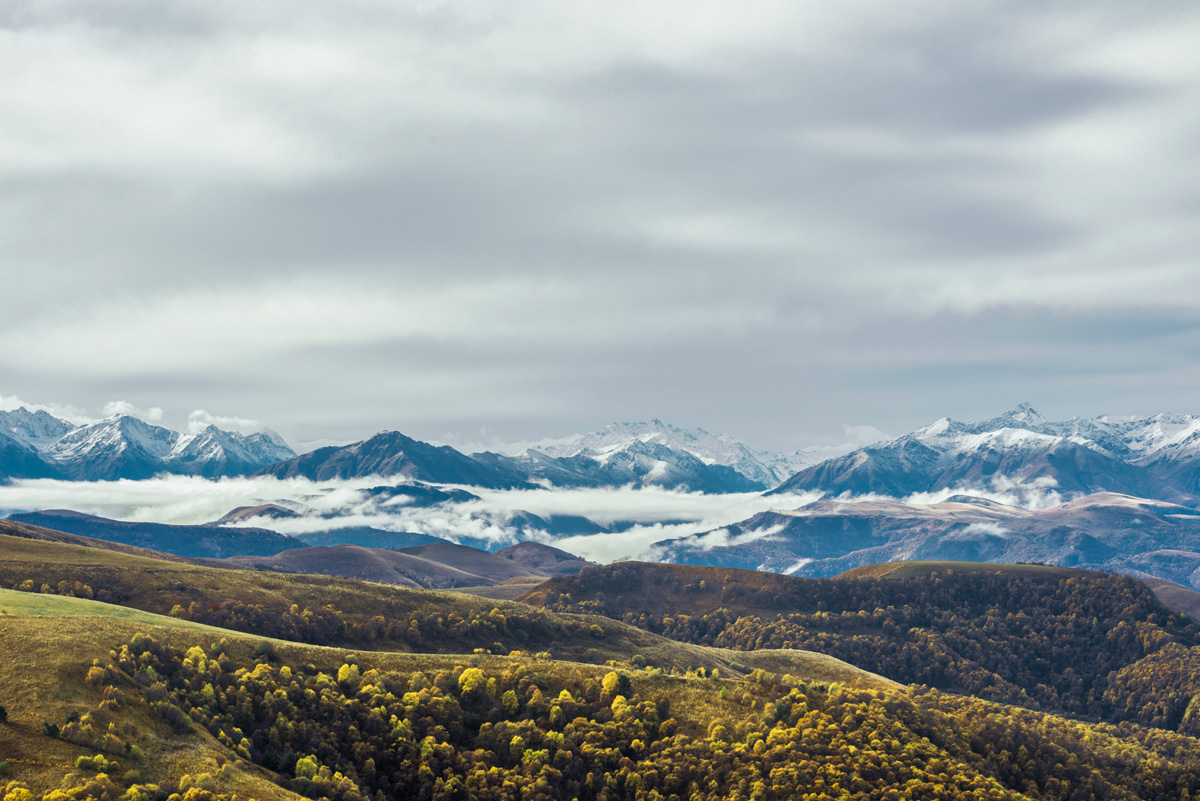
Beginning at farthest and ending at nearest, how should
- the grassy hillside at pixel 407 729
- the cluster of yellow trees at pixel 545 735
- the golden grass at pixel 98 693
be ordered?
1. the cluster of yellow trees at pixel 545 735
2. the grassy hillside at pixel 407 729
3. the golden grass at pixel 98 693

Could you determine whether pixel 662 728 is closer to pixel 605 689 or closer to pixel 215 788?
pixel 605 689

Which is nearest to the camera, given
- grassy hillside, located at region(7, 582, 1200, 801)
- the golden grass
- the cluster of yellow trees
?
the golden grass

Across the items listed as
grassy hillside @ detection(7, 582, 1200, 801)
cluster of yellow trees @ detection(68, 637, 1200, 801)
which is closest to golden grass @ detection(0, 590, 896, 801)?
grassy hillside @ detection(7, 582, 1200, 801)

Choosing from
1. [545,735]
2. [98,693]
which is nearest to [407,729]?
[545,735]

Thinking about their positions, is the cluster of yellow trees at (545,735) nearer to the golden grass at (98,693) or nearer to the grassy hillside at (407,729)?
the grassy hillside at (407,729)

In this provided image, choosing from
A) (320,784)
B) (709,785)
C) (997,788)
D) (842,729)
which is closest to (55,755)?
(320,784)

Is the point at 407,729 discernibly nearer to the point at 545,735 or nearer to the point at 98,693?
the point at 545,735

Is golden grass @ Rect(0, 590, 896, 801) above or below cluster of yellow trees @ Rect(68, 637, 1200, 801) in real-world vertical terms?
above

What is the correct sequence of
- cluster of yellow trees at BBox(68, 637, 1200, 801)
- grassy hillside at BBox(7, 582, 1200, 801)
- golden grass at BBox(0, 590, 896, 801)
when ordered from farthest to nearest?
cluster of yellow trees at BBox(68, 637, 1200, 801) → grassy hillside at BBox(7, 582, 1200, 801) → golden grass at BBox(0, 590, 896, 801)

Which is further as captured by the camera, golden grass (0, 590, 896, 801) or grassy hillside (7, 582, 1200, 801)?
grassy hillside (7, 582, 1200, 801)

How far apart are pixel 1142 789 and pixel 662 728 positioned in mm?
134883

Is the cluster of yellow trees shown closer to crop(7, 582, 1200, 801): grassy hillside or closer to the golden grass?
crop(7, 582, 1200, 801): grassy hillside

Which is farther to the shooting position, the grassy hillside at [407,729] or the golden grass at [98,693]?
the grassy hillside at [407,729]

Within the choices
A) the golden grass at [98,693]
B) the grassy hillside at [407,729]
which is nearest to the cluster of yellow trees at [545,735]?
the grassy hillside at [407,729]
